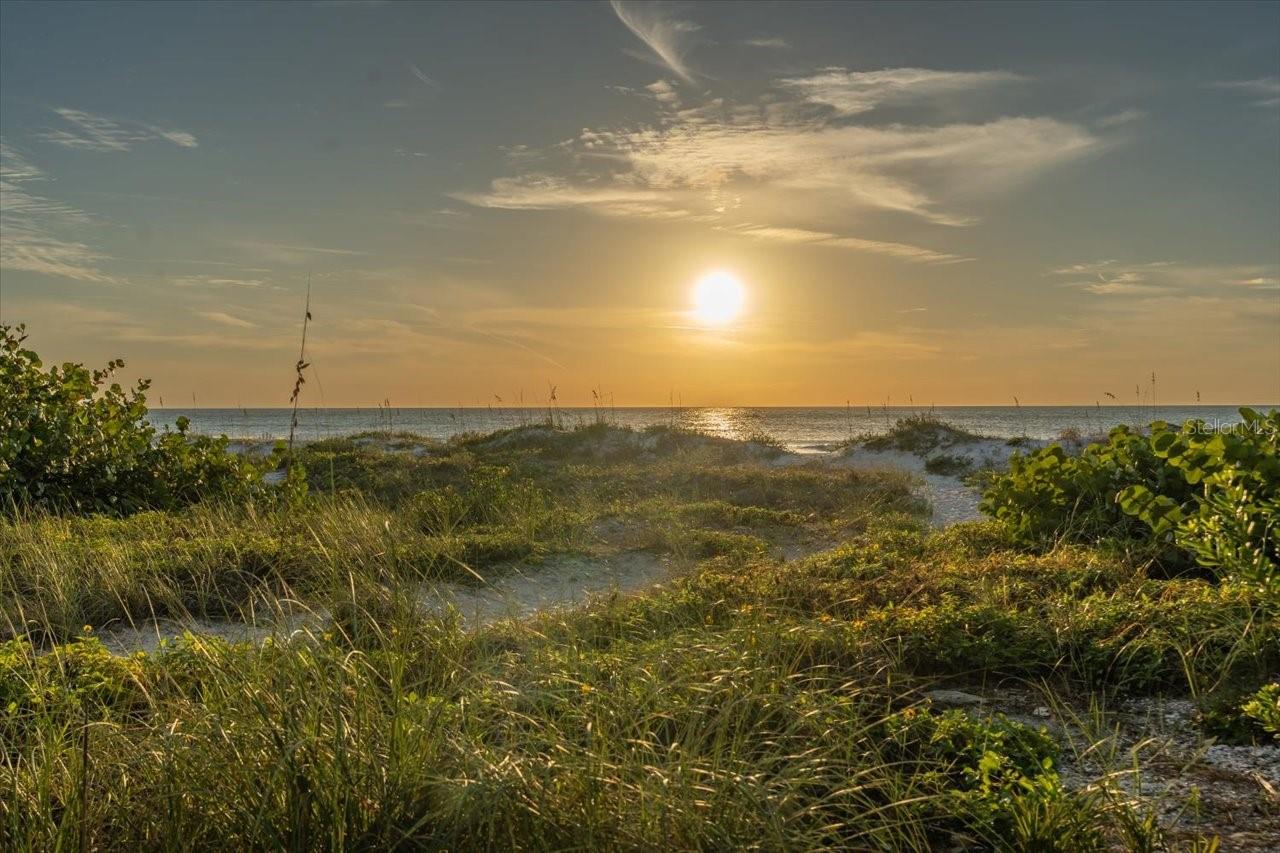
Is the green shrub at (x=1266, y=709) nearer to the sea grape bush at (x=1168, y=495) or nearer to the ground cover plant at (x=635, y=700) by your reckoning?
the ground cover plant at (x=635, y=700)

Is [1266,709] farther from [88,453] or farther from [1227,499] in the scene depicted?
[88,453]

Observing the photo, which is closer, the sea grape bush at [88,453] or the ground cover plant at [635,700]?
the ground cover plant at [635,700]

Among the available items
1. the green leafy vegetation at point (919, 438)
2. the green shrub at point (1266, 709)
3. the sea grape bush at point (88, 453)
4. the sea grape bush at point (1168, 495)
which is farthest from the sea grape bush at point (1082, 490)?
the green leafy vegetation at point (919, 438)

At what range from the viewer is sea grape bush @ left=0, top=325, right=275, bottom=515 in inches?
461

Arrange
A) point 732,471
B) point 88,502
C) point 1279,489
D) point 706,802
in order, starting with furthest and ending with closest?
point 732,471, point 88,502, point 1279,489, point 706,802

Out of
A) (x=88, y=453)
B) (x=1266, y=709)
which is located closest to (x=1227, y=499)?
(x=1266, y=709)

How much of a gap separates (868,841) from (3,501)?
11.5 metres

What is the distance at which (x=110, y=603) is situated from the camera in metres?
7.51

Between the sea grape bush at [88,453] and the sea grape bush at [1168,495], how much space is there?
388 inches

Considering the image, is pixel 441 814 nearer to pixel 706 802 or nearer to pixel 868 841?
pixel 706 802

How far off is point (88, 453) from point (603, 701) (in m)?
10.8

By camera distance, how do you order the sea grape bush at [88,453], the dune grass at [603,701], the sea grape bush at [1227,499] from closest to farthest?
the dune grass at [603,701] → the sea grape bush at [1227,499] → the sea grape bush at [88,453]

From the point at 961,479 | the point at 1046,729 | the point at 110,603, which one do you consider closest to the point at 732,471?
the point at 961,479

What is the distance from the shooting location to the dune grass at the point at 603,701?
315cm
